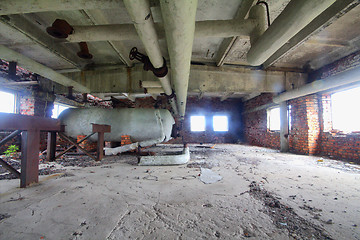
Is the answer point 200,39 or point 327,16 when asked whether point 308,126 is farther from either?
point 200,39

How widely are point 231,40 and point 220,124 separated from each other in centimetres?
758

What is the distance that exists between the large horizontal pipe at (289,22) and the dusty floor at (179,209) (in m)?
1.64

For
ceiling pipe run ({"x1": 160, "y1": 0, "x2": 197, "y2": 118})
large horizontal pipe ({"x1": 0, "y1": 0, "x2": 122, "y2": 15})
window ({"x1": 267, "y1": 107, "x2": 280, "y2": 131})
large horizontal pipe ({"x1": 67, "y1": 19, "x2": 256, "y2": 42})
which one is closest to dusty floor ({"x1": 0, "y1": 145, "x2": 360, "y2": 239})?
ceiling pipe run ({"x1": 160, "y1": 0, "x2": 197, "y2": 118})

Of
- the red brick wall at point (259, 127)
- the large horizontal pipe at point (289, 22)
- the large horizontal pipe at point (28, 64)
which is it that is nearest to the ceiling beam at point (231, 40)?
the large horizontal pipe at point (289, 22)

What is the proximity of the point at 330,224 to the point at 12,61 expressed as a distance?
4.54 metres

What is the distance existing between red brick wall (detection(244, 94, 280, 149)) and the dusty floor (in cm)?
517

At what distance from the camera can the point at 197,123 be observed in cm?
1002

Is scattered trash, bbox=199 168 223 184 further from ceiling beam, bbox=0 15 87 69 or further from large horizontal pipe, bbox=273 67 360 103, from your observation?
ceiling beam, bbox=0 15 87 69

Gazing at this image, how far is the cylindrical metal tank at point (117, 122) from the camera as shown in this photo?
4.55 m

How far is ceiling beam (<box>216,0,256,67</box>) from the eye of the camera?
2278 millimetres

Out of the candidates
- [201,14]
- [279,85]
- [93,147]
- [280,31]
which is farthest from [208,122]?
[280,31]

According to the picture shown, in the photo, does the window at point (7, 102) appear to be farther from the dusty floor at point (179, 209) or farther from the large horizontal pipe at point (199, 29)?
the large horizontal pipe at point (199, 29)

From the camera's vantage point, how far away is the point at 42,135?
5.01 metres

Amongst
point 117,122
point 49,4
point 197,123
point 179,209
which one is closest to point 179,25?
point 49,4
